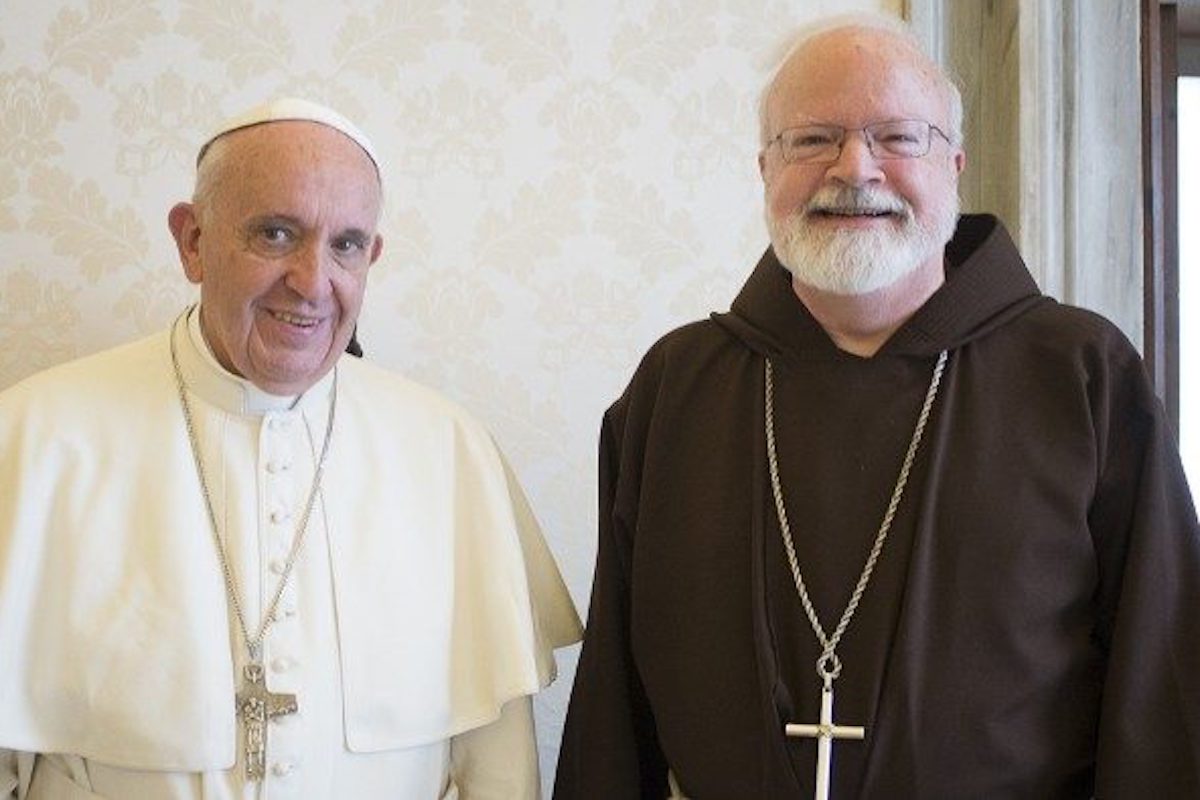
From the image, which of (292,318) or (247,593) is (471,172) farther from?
(247,593)

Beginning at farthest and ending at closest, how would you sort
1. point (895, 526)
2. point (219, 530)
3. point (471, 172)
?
point (471, 172) → point (219, 530) → point (895, 526)

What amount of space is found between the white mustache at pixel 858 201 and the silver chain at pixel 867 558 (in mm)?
238

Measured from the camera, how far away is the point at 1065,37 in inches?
113

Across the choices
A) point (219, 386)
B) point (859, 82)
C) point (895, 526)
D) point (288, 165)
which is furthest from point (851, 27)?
point (219, 386)

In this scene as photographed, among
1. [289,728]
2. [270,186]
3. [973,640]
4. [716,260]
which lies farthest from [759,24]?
[289,728]

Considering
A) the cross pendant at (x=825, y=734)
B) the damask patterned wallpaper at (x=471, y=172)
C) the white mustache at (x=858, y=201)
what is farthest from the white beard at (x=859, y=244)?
the damask patterned wallpaper at (x=471, y=172)

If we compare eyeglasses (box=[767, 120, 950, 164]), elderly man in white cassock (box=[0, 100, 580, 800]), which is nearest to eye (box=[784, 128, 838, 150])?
eyeglasses (box=[767, 120, 950, 164])

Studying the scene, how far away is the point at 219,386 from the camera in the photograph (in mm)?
2303

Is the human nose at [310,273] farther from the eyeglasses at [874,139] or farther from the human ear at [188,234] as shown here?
the eyeglasses at [874,139]

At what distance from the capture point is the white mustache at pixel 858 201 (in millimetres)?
2131

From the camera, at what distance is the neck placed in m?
2.20

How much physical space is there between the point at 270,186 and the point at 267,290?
0.51 feet

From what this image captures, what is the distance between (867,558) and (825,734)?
0.27m

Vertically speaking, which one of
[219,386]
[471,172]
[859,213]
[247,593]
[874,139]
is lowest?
[247,593]
